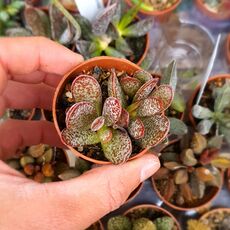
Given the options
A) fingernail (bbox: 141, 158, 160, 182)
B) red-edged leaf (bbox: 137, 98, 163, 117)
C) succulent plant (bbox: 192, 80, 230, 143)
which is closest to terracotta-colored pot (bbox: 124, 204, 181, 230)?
succulent plant (bbox: 192, 80, 230, 143)

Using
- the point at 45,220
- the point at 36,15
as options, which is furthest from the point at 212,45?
the point at 45,220

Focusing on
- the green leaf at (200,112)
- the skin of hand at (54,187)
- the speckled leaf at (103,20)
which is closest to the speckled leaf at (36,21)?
the speckled leaf at (103,20)

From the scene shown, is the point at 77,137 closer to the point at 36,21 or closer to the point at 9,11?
the point at 36,21

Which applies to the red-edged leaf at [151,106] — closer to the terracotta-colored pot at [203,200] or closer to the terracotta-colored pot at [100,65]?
the terracotta-colored pot at [100,65]

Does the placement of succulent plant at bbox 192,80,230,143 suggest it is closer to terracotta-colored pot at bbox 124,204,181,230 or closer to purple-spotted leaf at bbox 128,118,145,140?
terracotta-colored pot at bbox 124,204,181,230

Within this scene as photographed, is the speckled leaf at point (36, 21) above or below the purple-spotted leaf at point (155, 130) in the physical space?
above

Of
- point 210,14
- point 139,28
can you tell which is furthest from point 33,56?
Result: point 210,14
